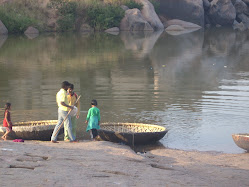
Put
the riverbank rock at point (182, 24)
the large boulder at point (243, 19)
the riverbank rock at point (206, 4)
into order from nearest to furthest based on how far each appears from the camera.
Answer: the riverbank rock at point (182, 24) < the riverbank rock at point (206, 4) < the large boulder at point (243, 19)

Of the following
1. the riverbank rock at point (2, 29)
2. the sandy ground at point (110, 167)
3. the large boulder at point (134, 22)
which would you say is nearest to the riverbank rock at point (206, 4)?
the large boulder at point (134, 22)

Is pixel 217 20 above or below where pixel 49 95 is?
above

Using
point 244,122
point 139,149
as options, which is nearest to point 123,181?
point 139,149

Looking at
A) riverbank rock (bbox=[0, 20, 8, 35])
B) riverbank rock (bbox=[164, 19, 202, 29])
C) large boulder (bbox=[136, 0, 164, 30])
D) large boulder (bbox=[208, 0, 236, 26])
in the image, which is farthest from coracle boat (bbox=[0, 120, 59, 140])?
large boulder (bbox=[208, 0, 236, 26])

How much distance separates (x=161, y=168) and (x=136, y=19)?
45653 mm

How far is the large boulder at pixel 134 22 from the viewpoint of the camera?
54406 mm

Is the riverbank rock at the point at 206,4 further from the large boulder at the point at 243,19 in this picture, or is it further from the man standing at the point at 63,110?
the man standing at the point at 63,110

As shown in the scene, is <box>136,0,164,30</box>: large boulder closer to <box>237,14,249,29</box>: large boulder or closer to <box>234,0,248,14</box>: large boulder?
<box>234,0,248,14</box>: large boulder

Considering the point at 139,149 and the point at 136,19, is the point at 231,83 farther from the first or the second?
the point at 136,19

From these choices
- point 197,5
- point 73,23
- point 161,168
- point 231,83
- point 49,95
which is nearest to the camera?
point 161,168

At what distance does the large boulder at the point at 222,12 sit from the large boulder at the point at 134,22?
456 inches

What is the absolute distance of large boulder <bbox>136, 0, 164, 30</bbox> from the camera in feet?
185

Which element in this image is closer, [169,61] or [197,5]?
[169,61]

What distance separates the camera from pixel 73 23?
52.9 meters
